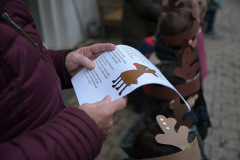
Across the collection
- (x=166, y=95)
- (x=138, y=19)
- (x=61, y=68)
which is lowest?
(x=138, y=19)

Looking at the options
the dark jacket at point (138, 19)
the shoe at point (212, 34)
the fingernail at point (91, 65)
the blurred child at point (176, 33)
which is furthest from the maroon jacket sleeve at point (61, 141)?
the shoe at point (212, 34)

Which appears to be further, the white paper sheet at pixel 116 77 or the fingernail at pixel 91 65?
the fingernail at pixel 91 65

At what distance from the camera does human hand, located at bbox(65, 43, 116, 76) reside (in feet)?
3.68

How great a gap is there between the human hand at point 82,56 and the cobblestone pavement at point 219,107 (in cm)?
44

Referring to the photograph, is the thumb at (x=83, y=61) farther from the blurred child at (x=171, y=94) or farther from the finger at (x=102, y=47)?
the blurred child at (x=171, y=94)

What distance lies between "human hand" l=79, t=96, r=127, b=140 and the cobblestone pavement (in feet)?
2.66

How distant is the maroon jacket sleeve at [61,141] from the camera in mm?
688

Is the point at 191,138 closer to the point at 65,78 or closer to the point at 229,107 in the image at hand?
the point at 65,78

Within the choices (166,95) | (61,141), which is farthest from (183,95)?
(61,141)

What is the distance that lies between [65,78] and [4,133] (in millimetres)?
547

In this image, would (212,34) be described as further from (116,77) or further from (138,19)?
(116,77)

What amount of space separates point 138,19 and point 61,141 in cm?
263

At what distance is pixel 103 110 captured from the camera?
2.74ft

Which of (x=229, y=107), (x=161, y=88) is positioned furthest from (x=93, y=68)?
(x=229, y=107)
